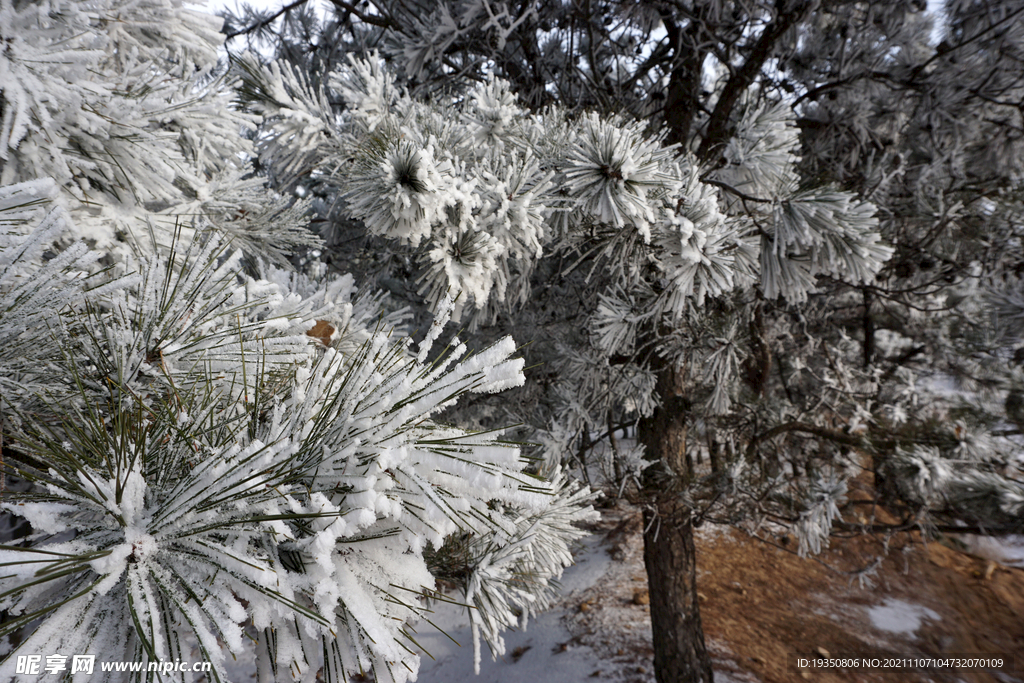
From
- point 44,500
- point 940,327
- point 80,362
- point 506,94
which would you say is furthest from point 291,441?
point 940,327

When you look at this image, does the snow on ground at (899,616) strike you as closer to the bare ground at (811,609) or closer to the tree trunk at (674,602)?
the bare ground at (811,609)

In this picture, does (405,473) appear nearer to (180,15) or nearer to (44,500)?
(44,500)

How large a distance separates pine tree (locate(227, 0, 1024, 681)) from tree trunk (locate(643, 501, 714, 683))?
1 cm

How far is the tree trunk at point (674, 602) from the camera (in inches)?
85.7

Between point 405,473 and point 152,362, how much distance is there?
1.76 feet

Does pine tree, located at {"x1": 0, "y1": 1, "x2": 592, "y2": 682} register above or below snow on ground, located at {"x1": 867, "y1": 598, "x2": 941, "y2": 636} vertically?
above

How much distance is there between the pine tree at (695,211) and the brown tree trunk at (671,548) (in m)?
0.01

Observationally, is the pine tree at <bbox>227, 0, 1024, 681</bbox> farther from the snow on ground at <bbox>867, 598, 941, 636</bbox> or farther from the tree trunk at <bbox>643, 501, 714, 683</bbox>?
the snow on ground at <bbox>867, 598, 941, 636</bbox>

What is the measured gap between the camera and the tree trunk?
7.14ft

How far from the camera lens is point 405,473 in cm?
51

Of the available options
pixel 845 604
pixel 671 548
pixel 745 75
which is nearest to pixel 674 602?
pixel 671 548

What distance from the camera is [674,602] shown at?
7.39ft

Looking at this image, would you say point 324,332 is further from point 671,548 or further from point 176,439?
point 671,548

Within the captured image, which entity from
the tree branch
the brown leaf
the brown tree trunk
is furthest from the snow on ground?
the brown leaf
